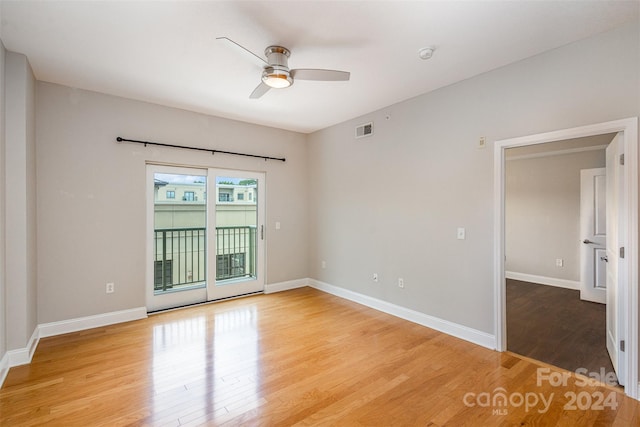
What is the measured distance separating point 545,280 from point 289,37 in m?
6.17

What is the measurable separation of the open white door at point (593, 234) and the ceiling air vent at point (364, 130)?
3690 millimetres

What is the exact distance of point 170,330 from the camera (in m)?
3.44

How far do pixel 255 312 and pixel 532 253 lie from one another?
17.7 ft

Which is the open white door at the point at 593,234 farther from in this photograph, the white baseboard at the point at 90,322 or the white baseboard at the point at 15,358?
the white baseboard at the point at 15,358

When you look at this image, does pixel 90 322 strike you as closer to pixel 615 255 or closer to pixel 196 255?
pixel 196 255

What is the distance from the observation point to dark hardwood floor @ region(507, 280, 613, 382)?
2.77 meters

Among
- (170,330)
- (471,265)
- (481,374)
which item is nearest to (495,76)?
(471,265)

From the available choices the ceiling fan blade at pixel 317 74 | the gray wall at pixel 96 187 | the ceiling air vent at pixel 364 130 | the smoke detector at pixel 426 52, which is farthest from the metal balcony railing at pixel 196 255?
the smoke detector at pixel 426 52

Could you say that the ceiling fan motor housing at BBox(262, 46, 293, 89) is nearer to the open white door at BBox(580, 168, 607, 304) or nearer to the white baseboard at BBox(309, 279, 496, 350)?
the white baseboard at BBox(309, 279, 496, 350)

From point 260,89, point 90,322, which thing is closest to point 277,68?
point 260,89

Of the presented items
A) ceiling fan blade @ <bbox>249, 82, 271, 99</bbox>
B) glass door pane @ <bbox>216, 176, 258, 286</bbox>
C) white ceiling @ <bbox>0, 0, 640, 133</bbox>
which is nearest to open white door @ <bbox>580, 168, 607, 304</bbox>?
white ceiling @ <bbox>0, 0, 640, 133</bbox>

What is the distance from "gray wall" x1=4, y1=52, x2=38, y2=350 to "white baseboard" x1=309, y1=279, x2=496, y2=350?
3.75 m

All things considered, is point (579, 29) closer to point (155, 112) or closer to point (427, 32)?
point (427, 32)

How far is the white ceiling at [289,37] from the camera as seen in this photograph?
2061mm
